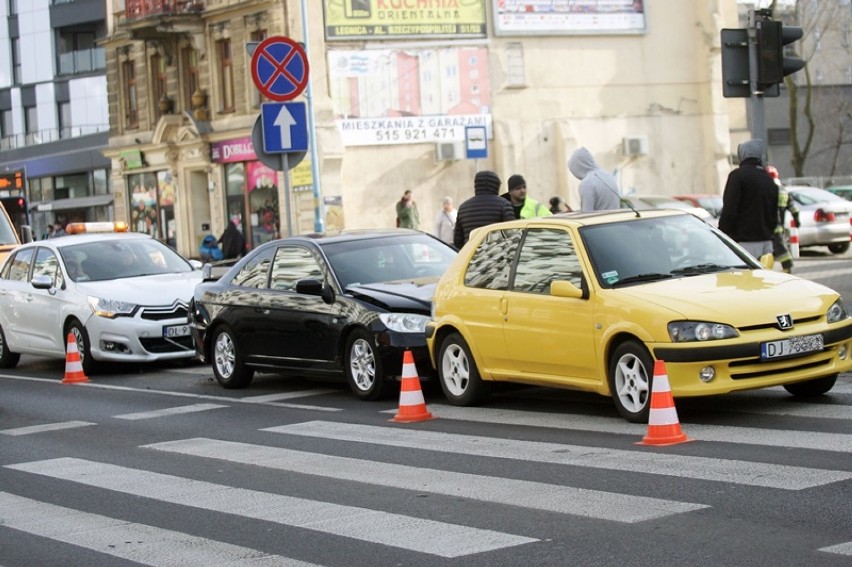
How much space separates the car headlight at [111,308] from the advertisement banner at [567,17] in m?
26.0

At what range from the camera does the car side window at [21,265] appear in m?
19.7

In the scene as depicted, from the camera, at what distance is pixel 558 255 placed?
1149 centimetres

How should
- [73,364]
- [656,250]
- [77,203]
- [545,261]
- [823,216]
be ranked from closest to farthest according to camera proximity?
[656,250], [545,261], [73,364], [823,216], [77,203]

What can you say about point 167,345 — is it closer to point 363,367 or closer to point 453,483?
point 363,367

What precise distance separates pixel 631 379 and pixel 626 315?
0.45 meters

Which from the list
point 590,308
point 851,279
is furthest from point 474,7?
point 590,308

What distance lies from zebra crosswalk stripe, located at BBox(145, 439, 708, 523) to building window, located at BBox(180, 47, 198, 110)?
3602 cm

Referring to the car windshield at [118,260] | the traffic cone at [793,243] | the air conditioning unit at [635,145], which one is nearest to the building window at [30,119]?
the air conditioning unit at [635,145]

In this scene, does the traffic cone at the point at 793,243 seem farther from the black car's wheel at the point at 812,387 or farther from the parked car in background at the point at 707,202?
the black car's wheel at the point at 812,387

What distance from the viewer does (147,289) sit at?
1812 centimetres

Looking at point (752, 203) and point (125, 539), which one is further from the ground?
point (752, 203)

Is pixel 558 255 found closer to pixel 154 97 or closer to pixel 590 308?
pixel 590 308

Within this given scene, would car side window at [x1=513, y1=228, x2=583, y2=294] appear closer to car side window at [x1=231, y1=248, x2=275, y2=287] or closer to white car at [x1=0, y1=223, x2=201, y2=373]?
car side window at [x1=231, y1=248, x2=275, y2=287]

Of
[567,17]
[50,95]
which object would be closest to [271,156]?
[567,17]
